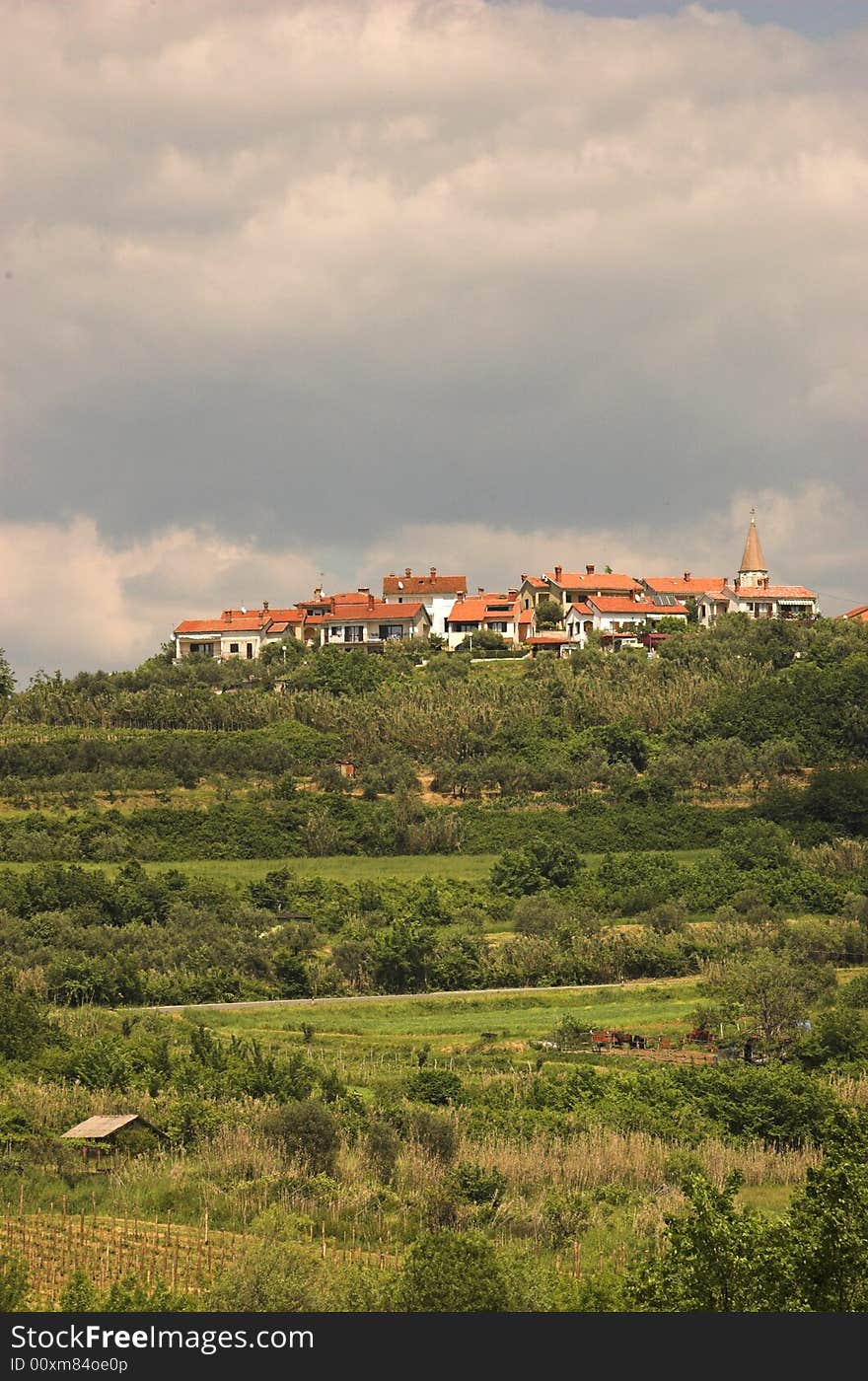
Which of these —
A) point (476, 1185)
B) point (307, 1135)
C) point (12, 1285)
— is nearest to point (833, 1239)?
point (476, 1185)

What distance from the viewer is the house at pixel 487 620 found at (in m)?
101

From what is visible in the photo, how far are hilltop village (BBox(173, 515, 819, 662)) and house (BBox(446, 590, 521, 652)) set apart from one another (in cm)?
6

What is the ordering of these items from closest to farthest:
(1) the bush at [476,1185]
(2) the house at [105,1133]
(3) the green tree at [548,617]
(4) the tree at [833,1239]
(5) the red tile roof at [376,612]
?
(4) the tree at [833,1239], (1) the bush at [476,1185], (2) the house at [105,1133], (5) the red tile roof at [376,612], (3) the green tree at [548,617]

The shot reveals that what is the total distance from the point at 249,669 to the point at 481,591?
64.0 ft

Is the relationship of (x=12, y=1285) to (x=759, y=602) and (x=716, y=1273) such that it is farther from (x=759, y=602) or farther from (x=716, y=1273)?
(x=759, y=602)

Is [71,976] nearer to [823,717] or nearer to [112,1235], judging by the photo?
[112,1235]

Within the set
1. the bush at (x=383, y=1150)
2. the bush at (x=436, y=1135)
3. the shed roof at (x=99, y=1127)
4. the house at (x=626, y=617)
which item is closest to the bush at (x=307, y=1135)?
the bush at (x=383, y=1150)

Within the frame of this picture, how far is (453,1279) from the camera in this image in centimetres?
2127

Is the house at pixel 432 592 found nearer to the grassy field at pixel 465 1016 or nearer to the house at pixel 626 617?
the house at pixel 626 617

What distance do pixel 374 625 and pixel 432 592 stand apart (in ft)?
19.6

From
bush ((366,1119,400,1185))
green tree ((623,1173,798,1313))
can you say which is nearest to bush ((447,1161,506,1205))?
bush ((366,1119,400,1185))

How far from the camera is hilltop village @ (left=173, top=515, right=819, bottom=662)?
9988cm

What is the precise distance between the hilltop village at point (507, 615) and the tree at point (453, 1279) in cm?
7552

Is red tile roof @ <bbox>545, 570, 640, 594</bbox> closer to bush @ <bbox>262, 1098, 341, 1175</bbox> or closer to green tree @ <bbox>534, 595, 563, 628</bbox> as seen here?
green tree @ <bbox>534, 595, 563, 628</bbox>
